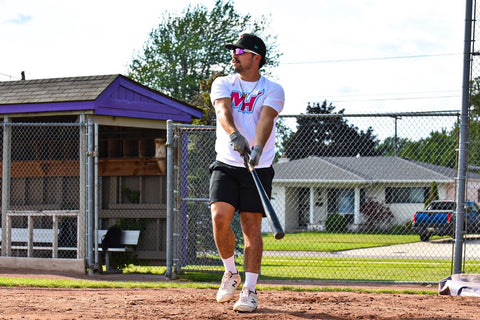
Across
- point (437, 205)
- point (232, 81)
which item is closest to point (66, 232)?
point (232, 81)

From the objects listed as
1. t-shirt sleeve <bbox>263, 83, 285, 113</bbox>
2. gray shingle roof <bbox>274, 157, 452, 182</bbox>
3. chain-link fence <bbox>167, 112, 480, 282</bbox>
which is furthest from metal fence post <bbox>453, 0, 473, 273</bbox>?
gray shingle roof <bbox>274, 157, 452, 182</bbox>

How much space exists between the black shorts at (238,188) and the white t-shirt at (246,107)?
0.07 meters

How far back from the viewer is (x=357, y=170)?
27.4m

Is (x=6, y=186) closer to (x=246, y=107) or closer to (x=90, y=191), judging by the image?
(x=90, y=191)

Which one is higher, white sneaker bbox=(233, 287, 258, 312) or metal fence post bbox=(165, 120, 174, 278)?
metal fence post bbox=(165, 120, 174, 278)

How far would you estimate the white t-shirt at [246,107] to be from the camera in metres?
6.31

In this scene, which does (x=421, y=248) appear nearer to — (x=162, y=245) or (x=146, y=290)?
(x=162, y=245)

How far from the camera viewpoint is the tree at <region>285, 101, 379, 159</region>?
21419 millimetres

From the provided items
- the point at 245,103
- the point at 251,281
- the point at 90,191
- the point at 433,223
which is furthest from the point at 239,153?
the point at 433,223

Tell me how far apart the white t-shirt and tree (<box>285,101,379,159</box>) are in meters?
11.6

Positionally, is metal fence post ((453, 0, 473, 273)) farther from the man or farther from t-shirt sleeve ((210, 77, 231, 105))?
t-shirt sleeve ((210, 77, 231, 105))

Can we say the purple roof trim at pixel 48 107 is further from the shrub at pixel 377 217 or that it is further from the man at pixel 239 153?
the shrub at pixel 377 217

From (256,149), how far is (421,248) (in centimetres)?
1254

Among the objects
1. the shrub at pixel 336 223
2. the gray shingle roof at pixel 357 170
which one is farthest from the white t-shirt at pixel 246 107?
the gray shingle roof at pixel 357 170
